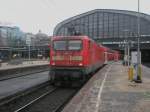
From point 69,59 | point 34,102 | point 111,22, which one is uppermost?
point 111,22

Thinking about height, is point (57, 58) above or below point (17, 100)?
above

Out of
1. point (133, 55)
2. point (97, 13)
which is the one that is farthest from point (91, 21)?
point (133, 55)

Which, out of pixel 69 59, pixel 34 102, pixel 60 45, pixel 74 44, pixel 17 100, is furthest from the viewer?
pixel 60 45

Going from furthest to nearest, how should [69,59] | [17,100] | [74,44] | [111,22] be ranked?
1. [111,22]
2. [74,44]
3. [69,59]
4. [17,100]

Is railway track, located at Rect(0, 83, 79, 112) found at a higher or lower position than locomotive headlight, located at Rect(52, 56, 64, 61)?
lower

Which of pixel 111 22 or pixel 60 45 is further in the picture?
pixel 111 22

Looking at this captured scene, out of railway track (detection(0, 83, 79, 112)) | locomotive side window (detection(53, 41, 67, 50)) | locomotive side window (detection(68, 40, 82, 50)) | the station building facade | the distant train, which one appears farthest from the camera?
the station building facade

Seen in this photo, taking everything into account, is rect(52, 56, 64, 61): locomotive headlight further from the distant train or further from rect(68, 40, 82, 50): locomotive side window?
rect(68, 40, 82, 50): locomotive side window

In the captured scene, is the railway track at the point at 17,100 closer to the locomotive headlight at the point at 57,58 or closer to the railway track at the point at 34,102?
the railway track at the point at 34,102

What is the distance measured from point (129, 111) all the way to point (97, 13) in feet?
329

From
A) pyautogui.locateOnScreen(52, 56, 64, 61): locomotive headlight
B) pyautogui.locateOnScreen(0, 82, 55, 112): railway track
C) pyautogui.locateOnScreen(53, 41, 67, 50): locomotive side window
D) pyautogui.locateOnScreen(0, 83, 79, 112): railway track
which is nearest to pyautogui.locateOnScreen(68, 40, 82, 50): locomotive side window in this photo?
pyautogui.locateOnScreen(53, 41, 67, 50): locomotive side window

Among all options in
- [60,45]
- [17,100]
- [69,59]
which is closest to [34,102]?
[17,100]

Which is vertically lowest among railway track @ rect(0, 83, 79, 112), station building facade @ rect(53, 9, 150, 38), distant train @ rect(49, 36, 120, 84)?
railway track @ rect(0, 83, 79, 112)

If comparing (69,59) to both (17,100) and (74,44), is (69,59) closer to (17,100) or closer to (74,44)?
(74,44)
